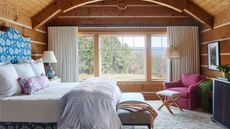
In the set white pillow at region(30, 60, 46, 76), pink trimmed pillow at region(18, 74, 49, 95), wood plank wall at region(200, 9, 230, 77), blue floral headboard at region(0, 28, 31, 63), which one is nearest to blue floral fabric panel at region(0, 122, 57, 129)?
pink trimmed pillow at region(18, 74, 49, 95)

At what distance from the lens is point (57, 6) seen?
20.0ft

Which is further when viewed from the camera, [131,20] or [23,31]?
[131,20]

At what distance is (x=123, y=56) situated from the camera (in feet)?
24.2

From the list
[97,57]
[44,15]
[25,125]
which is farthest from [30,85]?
[97,57]

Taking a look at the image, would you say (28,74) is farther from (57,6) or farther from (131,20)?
(131,20)

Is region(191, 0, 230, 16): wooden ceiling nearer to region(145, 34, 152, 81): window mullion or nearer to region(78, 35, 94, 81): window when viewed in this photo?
region(145, 34, 152, 81): window mullion

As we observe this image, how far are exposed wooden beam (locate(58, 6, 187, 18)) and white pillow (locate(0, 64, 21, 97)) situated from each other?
3.47 meters

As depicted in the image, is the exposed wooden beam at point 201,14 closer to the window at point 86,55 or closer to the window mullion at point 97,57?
the window mullion at point 97,57

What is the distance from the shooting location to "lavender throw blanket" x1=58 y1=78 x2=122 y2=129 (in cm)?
312

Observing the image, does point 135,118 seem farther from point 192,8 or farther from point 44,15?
point 44,15

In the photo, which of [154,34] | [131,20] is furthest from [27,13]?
[154,34]

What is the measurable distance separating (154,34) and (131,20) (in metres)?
0.80

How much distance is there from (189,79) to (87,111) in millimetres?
3927

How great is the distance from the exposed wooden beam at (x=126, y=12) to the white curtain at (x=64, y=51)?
0.56m
